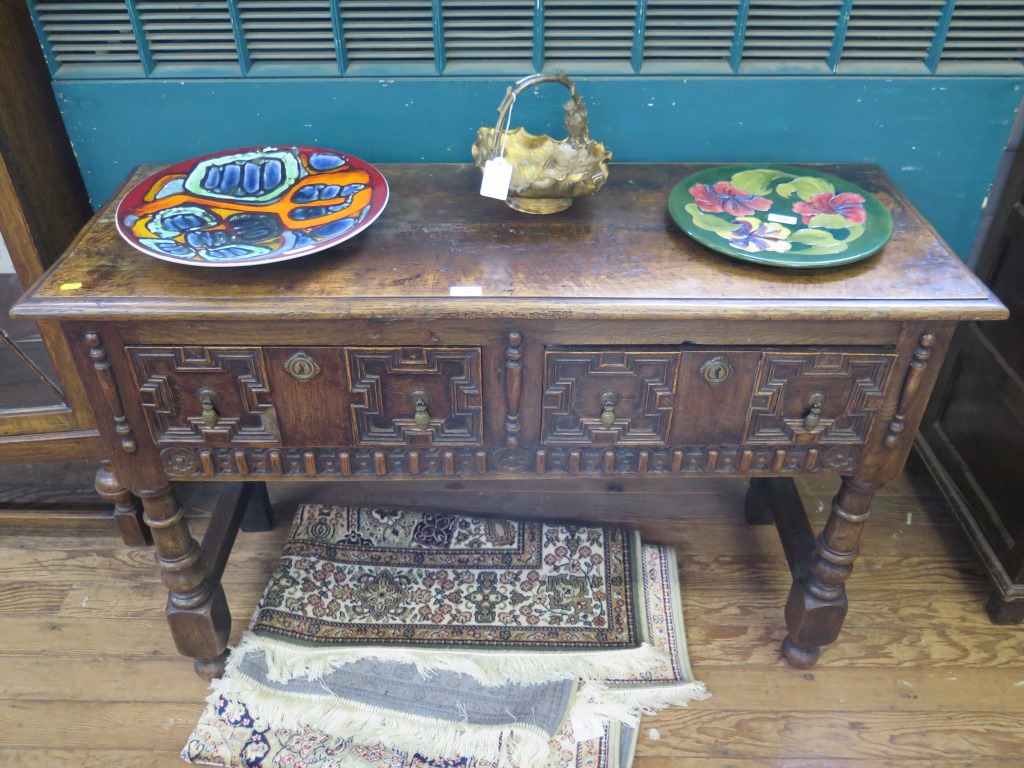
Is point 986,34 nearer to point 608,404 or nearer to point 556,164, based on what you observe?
point 556,164

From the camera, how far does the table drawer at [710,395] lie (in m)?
1.36

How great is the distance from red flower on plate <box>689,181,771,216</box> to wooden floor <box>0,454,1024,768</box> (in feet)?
3.00

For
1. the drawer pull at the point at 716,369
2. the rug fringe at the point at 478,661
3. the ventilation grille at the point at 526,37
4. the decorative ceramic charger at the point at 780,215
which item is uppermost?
the ventilation grille at the point at 526,37

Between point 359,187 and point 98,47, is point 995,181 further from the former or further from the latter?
point 98,47

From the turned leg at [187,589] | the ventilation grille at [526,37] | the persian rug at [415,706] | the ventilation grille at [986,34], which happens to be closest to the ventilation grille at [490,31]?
the ventilation grille at [526,37]

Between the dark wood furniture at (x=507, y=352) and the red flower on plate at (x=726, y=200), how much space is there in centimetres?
8

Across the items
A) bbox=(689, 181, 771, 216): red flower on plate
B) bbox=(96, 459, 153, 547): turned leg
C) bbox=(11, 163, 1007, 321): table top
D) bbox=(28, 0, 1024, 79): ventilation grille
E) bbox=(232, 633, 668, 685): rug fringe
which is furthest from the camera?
bbox=(96, 459, 153, 547): turned leg

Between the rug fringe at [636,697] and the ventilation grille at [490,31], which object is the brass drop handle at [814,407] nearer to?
the rug fringe at [636,697]

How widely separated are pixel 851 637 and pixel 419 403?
1149 mm

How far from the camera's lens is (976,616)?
1.90 meters

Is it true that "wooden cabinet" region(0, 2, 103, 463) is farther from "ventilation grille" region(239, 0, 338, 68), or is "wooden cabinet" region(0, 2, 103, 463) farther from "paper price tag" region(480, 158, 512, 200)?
"paper price tag" region(480, 158, 512, 200)

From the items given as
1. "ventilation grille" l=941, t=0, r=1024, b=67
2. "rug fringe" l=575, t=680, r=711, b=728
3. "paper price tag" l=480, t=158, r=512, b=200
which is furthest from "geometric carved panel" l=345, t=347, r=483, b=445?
"ventilation grille" l=941, t=0, r=1024, b=67

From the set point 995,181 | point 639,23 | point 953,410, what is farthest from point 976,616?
point 639,23

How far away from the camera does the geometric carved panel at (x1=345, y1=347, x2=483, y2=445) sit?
136cm
